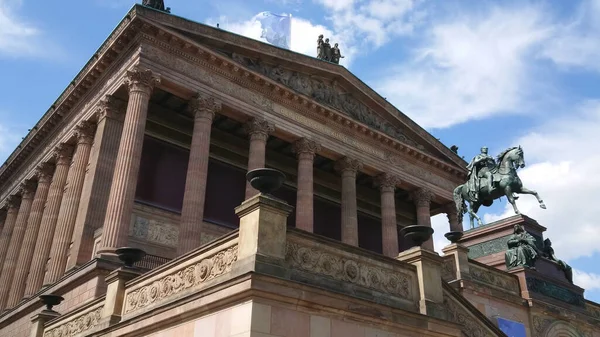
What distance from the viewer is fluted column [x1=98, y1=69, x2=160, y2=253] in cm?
2347

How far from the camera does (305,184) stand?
3228cm

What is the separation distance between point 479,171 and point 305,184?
11.5 m

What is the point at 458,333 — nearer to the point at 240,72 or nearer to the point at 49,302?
the point at 49,302

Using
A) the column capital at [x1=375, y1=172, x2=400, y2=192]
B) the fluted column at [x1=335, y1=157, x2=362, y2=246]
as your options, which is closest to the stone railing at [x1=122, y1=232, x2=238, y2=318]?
the fluted column at [x1=335, y1=157, x2=362, y2=246]

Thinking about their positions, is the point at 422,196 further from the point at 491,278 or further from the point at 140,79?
the point at 140,79

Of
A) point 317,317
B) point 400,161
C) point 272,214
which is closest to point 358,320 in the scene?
point 317,317

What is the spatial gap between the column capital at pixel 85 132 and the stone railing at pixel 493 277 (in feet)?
69.3

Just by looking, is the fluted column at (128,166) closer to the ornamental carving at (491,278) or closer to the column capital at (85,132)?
the column capital at (85,132)

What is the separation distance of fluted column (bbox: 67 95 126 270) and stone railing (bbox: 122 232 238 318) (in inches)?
531

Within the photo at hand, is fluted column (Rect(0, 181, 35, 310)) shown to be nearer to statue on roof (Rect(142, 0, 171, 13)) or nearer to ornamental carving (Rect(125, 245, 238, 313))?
statue on roof (Rect(142, 0, 171, 13))

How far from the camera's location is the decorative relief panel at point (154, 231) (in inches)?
1035

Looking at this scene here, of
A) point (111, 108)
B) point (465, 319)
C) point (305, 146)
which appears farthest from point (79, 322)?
point (305, 146)

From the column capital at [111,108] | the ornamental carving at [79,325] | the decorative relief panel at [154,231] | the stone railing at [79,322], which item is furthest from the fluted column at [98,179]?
the ornamental carving at [79,325]

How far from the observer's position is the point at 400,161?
3959cm
